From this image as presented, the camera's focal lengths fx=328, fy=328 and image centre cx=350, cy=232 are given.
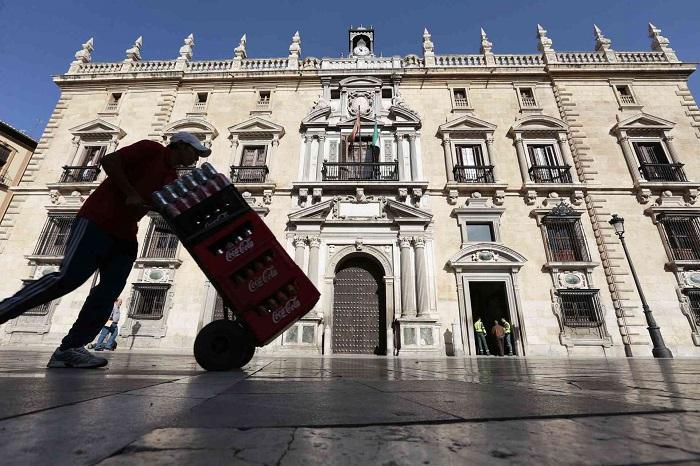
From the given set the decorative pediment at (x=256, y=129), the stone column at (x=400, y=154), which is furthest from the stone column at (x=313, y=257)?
the decorative pediment at (x=256, y=129)

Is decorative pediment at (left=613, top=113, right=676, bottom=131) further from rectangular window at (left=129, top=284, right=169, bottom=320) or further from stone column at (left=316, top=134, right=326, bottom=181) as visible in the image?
rectangular window at (left=129, top=284, right=169, bottom=320)

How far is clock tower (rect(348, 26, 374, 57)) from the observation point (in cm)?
1606

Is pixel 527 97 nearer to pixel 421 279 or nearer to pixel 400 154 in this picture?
pixel 400 154

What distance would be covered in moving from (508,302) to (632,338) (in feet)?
11.0

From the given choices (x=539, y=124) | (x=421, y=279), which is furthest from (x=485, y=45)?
(x=421, y=279)

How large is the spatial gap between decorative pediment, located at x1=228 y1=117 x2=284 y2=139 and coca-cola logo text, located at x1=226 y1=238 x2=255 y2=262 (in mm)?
11283

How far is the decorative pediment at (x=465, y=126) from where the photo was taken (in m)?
12.6

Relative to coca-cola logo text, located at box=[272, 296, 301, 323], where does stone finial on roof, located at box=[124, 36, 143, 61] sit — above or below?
above

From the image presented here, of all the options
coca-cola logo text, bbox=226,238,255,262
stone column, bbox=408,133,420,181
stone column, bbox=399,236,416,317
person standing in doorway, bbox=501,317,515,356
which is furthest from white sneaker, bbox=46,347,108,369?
stone column, bbox=408,133,420,181

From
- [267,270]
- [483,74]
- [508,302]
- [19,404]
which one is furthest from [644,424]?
[483,74]

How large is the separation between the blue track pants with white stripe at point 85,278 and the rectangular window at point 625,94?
17451 mm

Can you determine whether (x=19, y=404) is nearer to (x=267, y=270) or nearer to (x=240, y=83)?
(x=267, y=270)

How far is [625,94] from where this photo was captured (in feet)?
44.2

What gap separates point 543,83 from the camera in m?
13.9
